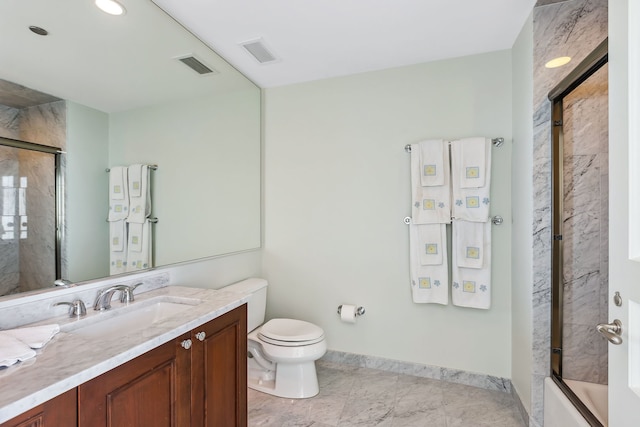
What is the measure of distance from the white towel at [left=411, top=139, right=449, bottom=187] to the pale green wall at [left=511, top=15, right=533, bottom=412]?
46 cm

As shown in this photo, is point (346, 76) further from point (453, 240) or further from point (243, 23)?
point (453, 240)

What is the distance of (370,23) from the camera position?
1854mm

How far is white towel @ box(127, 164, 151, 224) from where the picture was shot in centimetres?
162

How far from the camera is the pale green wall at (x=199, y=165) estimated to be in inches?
67.5

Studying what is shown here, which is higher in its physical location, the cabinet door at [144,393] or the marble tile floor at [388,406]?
the cabinet door at [144,393]

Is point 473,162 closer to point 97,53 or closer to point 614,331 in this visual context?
point 614,331

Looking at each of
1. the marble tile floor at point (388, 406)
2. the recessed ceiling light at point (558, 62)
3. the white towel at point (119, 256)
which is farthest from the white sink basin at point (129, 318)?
the recessed ceiling light at point (558, 62)

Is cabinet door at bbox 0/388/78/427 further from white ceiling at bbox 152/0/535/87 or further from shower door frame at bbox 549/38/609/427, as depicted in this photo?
shower door frame at bbox 549/38/609/427

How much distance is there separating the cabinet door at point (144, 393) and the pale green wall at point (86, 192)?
65cm

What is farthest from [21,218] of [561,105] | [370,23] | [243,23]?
[561,105]

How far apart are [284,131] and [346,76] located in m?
0.69

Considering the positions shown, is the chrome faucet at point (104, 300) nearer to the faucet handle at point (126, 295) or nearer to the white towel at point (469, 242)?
the faucet handle at point (126, 295)

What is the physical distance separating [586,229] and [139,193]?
246cm

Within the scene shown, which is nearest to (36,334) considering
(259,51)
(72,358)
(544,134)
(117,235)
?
(72,358)
